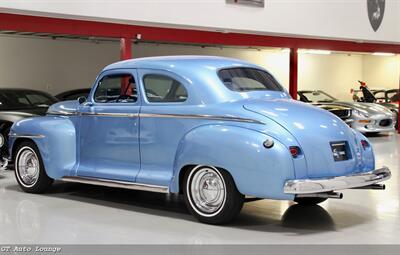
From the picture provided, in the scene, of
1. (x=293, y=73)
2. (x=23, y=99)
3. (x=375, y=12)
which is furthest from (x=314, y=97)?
(x=23, y=99)

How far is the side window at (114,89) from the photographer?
715cm

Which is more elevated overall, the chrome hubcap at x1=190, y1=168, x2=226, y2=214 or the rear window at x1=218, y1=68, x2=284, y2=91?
the rear window at x1=218, y1=68, x2=284, y2=91

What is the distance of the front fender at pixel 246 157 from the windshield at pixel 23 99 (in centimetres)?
634

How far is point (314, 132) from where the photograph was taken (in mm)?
5750

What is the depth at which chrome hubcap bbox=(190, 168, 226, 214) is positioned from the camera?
590 centimetres

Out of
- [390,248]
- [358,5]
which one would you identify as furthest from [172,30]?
[390,248]

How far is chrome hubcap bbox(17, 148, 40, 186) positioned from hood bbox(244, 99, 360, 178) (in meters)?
3.28

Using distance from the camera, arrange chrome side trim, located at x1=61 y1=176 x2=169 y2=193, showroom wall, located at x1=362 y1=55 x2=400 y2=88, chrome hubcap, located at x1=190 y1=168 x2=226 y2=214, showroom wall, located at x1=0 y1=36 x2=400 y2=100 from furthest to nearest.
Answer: showroom wall, located at x1=362 y1=55 x2=400 y2=88
showroom wall, located at x1=0 y1=36 x2=400 y2=100
chrome side trim, located at x1=61 y1=176 x2=169 y2=193
chrome hubcap, located at x1=190 y1=168 x2=226 y2=214

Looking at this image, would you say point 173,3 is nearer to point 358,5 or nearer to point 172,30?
point 172,30

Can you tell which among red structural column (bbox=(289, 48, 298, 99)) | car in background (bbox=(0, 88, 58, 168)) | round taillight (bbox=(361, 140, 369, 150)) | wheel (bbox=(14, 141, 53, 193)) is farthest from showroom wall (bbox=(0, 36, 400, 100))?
round taillight (bbox=(361, 140, 369, 150))

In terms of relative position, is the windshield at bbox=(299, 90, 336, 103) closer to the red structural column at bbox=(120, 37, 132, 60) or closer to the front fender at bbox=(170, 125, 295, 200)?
the red structural column at bbox=(120, 37, 132, 60)

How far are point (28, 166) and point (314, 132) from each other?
161 inches

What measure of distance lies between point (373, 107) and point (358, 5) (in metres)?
2.89

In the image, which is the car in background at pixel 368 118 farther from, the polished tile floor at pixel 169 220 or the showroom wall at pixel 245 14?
the polished tile floor at pixel 169 220
